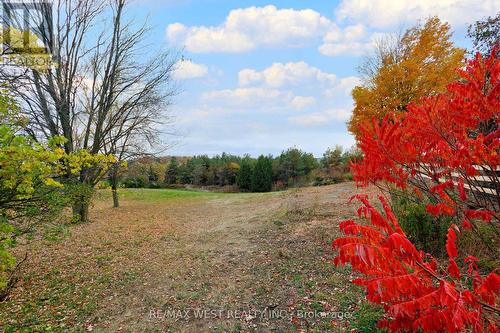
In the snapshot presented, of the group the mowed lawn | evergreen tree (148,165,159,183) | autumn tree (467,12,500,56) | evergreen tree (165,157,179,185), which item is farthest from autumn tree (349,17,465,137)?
evergreen tree (165,157,179,185)

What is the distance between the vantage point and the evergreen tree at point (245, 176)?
109 ft

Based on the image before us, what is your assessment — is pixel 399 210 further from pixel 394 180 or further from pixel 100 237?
pixel 100 237

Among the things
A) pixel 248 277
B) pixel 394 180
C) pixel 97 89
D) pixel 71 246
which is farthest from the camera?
pixel 97 89

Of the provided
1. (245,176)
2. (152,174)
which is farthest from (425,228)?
(245,176)

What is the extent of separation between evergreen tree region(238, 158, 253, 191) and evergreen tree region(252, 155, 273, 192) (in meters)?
1.10

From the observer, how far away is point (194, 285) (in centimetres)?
473

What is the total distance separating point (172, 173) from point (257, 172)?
14.2 meters

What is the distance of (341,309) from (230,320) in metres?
1.45

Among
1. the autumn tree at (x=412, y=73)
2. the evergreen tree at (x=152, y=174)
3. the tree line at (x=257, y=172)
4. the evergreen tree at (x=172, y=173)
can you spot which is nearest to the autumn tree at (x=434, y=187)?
the autumn tree at (x=412, y=73)

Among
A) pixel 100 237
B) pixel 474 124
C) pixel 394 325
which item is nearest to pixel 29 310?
pixel 100 237

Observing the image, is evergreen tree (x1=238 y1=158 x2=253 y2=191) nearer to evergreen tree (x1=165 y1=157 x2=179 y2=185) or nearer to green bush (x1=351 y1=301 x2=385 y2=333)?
evergreen tree (x1=165 y1=157 x2=179 y2=185)

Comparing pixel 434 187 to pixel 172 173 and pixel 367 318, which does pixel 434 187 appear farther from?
pixel 172 173

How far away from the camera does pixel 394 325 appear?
1.48 metres

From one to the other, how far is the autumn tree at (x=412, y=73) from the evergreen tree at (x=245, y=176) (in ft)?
60.4
